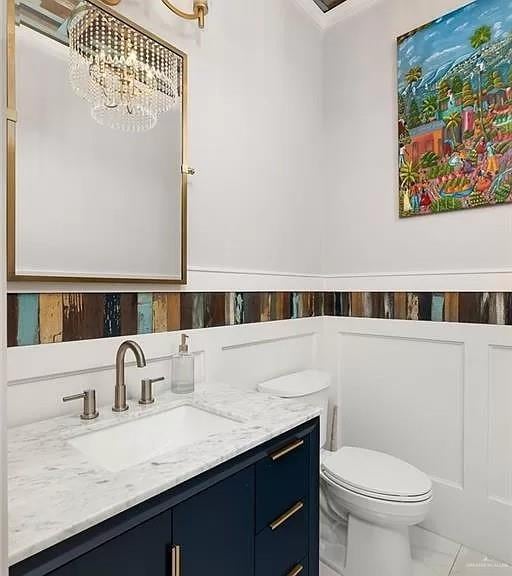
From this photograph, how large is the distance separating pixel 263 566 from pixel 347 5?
8.73ft

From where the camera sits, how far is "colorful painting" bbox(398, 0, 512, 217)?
1.73 metres

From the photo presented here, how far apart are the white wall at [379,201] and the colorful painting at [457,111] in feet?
0.21

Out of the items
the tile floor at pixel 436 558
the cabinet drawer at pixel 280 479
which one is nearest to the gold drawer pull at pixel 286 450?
the cabinet drawer at pixel 280 479

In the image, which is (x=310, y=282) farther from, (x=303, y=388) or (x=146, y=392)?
(x=146, y=392)

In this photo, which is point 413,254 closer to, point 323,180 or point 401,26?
point 323,180

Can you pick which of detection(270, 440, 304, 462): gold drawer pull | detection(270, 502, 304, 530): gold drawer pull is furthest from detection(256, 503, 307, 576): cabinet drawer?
detection(270, 440, 304, 462): gold drawer pull

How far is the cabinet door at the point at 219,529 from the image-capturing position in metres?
0.83

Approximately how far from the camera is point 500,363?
68.3 inches

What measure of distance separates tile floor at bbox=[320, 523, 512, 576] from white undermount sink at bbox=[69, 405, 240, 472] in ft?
3.25

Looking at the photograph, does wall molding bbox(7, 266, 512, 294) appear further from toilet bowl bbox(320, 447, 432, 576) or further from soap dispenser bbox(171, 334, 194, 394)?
toilet bowl bbox(320, 447, 432, 576)

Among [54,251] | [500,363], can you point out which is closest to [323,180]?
[500,363]

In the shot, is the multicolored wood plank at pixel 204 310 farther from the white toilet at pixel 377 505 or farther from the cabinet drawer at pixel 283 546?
the cabinet drawer at pixel 283 546

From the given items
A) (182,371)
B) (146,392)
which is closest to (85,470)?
(146,392)

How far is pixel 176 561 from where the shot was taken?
2.62 feet
